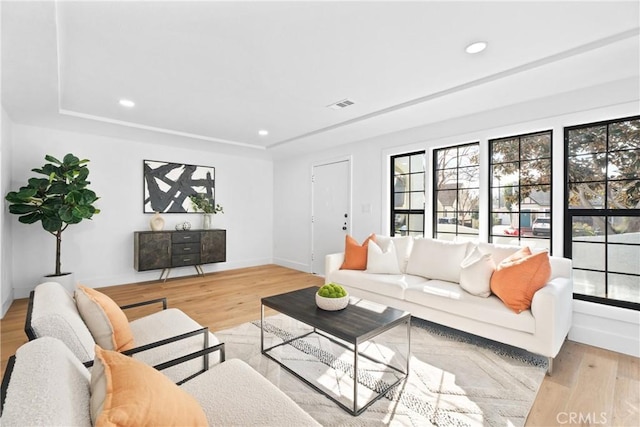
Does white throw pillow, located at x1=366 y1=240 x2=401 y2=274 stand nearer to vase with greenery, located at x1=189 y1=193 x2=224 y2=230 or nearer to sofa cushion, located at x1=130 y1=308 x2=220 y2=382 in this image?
sofa cushion, located at x1=130 y1=308 x2=220 y2=382

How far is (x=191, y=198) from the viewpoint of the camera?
5.57 meters

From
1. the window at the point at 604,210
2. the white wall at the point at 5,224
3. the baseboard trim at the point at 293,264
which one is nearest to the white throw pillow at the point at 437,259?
the window at the point at 604,210

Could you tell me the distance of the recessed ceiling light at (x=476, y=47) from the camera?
2211 mm

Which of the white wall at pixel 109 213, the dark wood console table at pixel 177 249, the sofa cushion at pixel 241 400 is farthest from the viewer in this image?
the dark wood console table at pixel 177 249

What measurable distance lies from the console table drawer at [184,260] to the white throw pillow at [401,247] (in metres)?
3.17

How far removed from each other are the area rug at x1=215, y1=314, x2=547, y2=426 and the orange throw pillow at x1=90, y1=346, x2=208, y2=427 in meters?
1.14

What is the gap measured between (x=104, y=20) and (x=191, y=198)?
12.6 feet

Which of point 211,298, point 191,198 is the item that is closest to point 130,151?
point 191,198

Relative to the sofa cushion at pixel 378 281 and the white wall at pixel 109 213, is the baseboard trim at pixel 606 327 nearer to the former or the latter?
the sofa cushion at pixel 378 281

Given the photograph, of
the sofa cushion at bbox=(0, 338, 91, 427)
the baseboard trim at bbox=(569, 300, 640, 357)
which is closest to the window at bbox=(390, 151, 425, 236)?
the baseboard trim at bbox=(569, 300, 640, 357)

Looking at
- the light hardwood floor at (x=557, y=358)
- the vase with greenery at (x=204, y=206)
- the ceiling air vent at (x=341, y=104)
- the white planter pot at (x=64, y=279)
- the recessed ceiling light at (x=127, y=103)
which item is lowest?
the light hardwood floor at (x=557, y=358)

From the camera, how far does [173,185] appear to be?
17.7 feet

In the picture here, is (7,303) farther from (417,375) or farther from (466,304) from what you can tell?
(466,304)

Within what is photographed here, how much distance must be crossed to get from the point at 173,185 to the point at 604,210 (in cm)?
583
